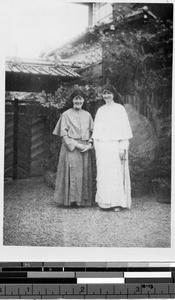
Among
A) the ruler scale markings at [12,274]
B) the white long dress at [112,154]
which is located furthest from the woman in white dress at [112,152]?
the ruler scale markings at [12,274]

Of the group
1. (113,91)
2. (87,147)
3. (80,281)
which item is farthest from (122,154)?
(80,281)

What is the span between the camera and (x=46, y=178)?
4.80ft

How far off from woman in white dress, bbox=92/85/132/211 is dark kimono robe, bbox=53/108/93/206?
0.04m

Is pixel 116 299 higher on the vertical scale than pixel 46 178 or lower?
lower

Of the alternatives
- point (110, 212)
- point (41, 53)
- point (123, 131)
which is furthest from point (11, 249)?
point (41, 53)

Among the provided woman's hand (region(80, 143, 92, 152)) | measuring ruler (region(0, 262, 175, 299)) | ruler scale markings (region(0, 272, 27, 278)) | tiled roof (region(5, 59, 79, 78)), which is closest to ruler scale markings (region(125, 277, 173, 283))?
measuring ruler (region(0, 262, 175, 299))

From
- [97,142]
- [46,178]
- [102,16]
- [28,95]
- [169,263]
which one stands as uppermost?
[102,16]

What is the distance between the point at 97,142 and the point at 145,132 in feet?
0.66

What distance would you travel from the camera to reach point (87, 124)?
1464 millimetres

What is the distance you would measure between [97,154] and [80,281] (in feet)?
1.69

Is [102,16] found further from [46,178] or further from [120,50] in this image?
[46,178]

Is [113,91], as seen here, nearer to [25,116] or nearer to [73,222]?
[25,116]

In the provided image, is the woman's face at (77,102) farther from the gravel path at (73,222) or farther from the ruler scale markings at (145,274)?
the ruler scale markings at (145,274)

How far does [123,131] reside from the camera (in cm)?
147
